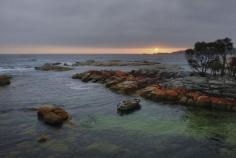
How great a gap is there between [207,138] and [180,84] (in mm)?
25073

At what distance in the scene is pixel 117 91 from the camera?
50562 mm

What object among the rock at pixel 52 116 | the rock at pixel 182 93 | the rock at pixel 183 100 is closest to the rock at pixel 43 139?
the rock at pixel 52 116

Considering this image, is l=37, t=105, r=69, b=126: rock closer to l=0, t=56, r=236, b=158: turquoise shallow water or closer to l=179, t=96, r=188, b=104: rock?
l=0, t=56, r=236, b=158: turquoise shallow water

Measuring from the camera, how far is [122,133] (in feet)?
82.7

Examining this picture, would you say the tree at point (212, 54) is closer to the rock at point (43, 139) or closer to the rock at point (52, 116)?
the rock at point (52, 116)

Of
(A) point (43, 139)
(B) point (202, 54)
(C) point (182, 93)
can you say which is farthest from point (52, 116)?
(B) point (202, 54)

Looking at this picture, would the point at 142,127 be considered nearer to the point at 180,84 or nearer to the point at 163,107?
the point at 163,107

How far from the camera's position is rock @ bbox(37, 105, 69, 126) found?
2756 cm

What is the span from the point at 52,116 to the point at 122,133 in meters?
7.64

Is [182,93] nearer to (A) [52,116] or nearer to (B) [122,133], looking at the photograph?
(B) [122,133]

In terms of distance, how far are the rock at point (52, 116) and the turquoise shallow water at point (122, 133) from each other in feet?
2.58

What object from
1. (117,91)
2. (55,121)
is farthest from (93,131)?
(117,91)

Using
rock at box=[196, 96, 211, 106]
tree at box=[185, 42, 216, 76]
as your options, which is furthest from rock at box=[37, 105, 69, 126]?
tree at box=[185, 42, 216, 76]

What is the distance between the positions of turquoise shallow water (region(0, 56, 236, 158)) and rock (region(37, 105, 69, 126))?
0.79 meters
